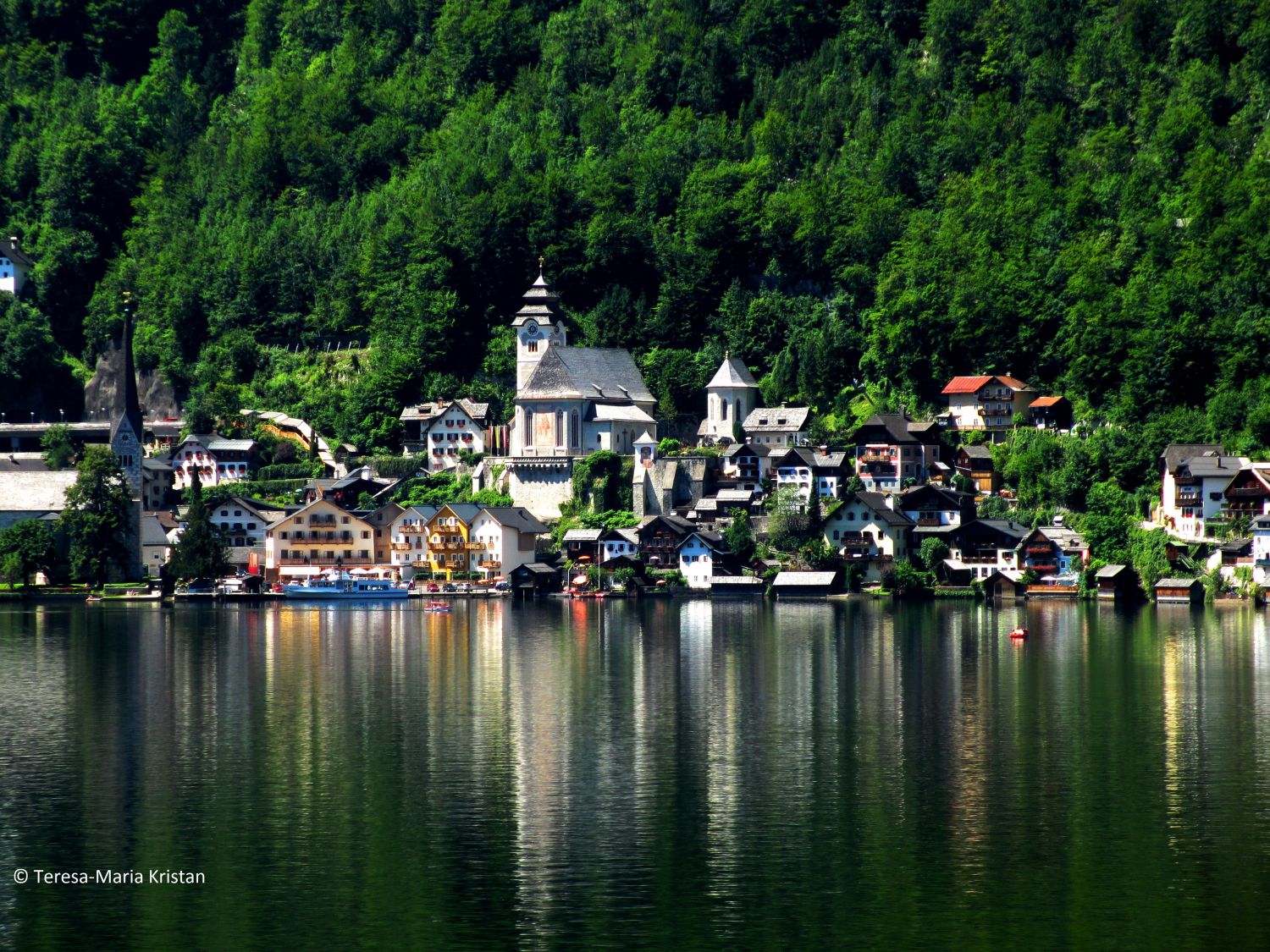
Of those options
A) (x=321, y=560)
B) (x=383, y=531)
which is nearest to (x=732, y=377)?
(x=383, y=531)

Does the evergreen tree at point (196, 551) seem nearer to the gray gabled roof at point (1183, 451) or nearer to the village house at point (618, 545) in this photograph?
the village house at point (618, 545)

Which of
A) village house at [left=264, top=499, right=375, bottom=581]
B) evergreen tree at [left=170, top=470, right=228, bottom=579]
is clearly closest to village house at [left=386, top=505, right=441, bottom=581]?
village house at [left=264, top=499, right=375, bottom=581]

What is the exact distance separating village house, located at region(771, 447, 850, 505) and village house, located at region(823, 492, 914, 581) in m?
3.11

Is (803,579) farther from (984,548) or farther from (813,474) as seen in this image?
(984,548)

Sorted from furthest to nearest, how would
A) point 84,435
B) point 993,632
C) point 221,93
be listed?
point 221,93, point 84,435, point 993,632

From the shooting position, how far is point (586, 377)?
10006cm

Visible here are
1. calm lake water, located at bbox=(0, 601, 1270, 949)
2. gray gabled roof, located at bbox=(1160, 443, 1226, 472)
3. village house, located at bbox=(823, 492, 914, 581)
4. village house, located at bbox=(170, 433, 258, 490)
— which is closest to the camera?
calm lake water, located at bbox=(0, 601, 1270, 949)

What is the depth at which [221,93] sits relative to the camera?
150750 millimetres

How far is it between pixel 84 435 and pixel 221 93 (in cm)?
5006

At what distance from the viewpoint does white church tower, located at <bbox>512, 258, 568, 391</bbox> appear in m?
104

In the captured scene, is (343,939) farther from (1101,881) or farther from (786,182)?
(786,182)

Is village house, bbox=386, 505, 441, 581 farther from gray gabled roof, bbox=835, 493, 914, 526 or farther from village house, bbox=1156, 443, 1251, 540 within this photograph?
village house, bbox=1156, 443, 1251, 540

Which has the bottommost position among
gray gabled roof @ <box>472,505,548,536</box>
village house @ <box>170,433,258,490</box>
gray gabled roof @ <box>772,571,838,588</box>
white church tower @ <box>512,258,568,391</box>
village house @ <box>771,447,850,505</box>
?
gray gabled roof @ <box>772,571,838,588</box>

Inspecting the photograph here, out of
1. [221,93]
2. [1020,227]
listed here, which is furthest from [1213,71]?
[221,93]
